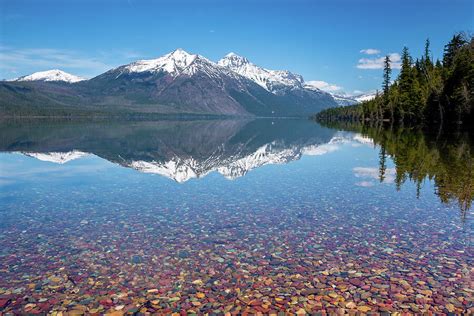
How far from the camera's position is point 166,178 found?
1358 inches

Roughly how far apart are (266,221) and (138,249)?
7127mm

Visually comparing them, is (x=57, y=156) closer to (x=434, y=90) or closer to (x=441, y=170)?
(x=441, y=170)

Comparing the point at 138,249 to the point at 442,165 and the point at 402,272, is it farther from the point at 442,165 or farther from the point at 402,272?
the point at 442,165

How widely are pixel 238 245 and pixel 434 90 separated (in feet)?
347

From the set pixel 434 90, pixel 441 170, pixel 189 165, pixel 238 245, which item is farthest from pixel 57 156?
pixel 434 90

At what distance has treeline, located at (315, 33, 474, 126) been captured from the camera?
92188 millimetres

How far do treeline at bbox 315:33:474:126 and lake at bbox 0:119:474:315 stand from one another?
2841 inches

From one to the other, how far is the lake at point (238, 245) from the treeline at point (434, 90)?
237 feet

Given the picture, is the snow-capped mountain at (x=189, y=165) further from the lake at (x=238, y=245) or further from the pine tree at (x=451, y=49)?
the pine tree at (x=451, y=49)

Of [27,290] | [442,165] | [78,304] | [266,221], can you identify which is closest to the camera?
[78,304]

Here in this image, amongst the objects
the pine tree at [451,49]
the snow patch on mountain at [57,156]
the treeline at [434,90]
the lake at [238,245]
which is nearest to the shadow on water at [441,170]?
the lake at [238,245]

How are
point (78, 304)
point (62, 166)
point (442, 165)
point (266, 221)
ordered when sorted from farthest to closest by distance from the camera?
point (62, 166), point (442, 165), point (266, 221), point (78, 304)

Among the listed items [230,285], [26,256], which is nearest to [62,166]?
[26,256]

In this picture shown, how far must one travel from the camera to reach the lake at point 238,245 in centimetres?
1140
